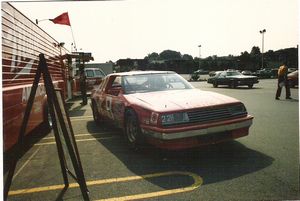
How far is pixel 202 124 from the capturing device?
15.3 feet

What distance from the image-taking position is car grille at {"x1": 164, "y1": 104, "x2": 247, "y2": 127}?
4.69 meters

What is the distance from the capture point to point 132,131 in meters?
5.50

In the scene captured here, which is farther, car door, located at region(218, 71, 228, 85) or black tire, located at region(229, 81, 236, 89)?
car door, located at region(218, 71, 228, 85)

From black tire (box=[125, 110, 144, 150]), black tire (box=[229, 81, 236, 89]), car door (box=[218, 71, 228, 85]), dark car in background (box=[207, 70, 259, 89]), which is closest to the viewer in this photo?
black tire (box=[125, 110, 144, 150])

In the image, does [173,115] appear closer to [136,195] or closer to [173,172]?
[173,172]

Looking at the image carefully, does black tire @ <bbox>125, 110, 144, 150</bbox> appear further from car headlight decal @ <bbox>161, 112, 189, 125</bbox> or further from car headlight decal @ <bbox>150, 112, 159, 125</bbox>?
car headlight decal @ <bbox>161, 112, 189, 125</bbox>

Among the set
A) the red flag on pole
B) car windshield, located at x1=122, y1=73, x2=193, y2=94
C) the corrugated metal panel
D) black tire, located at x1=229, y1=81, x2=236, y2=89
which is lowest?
black tire, located at x1=229, y1=81, x2=236, y2=89

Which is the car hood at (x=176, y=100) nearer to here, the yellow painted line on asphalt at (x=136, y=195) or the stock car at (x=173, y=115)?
the stock car at (x=173, y=115)

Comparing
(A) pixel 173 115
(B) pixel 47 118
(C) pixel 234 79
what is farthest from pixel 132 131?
(C) pixel 234 79

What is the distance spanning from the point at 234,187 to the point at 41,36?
655 centimetres

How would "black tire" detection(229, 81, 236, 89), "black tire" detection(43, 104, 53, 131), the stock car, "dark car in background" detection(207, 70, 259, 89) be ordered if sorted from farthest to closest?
"black tire" detection(229, 81, 236, 89)
"dark car in background" detection(207, 70, 259, 89)
"black tire" detection(43, 104, 53, 131)
the stock car

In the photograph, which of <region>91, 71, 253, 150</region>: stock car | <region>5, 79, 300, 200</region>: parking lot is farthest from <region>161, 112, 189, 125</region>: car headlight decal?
<region>5, 79, 300, 200</region>: parking lot

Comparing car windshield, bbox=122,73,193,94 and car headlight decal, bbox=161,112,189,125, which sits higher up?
car windshield, bbox=122,73,193,94

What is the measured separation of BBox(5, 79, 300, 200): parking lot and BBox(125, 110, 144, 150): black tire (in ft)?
0.52
